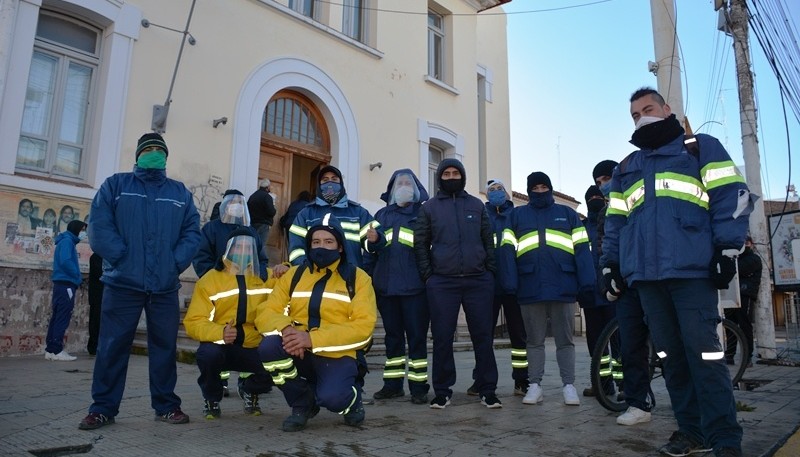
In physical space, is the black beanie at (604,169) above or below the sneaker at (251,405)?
above

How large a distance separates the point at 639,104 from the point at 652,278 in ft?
3.79

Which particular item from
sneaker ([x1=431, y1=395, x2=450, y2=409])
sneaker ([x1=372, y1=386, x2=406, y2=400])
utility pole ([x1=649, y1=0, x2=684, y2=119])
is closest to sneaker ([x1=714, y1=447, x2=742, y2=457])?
sneaker ([x1=431, y1=395, x2=450, y2=409])

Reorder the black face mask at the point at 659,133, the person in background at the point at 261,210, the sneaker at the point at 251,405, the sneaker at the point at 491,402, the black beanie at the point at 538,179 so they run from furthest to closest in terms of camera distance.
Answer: the person in background at the point at 261,210 < the black beanie at the point at 538,179 < the sneaker at the point at 491,402 < the sneaker at the point at 251,405 < the black face mask at the point at 659,133

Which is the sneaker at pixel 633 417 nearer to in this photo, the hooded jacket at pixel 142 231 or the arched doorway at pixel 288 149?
the hooded jacket at pixel 142 231

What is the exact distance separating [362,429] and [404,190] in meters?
2.34

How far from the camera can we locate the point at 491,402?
469 centimetres

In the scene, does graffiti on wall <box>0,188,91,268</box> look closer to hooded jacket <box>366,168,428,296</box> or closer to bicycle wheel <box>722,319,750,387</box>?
hooded jacket <box>366,168,428,296</box>

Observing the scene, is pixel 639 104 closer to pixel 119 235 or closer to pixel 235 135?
pixel 119 235

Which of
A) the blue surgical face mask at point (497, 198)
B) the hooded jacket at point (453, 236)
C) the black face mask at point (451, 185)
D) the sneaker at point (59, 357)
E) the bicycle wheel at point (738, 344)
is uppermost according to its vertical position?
the blue surgical face mask at point (497, 198)

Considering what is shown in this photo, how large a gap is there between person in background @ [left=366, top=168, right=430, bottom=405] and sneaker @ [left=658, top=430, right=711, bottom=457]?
2.09 meters

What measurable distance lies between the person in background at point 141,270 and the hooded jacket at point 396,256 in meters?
1.73

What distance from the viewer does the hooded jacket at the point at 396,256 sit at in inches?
199

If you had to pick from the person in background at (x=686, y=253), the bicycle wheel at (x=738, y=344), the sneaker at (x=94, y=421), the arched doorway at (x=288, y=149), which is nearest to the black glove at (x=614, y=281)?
the person in background at (x=686, y=253)

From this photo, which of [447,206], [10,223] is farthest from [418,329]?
[10,223]
